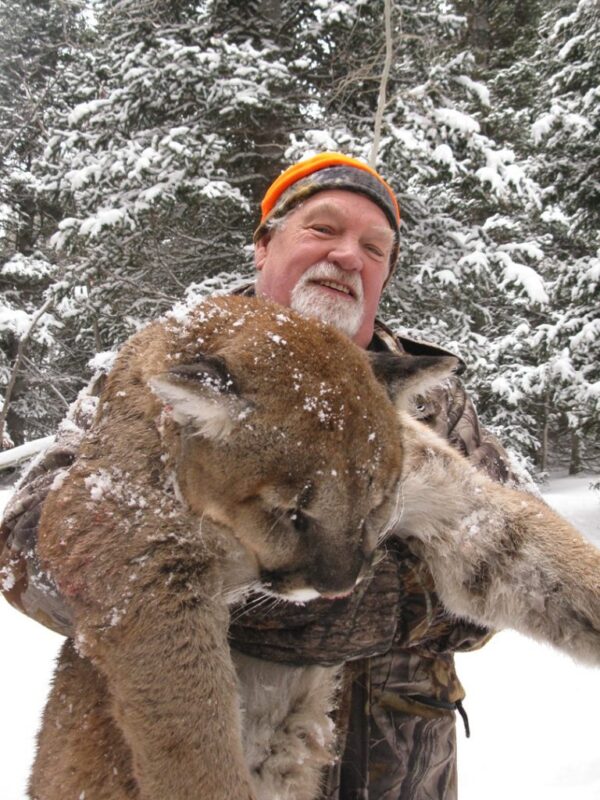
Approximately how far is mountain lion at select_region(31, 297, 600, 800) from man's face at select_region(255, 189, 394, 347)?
874 mm

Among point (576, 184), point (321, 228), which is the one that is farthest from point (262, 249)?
point (576, 184)

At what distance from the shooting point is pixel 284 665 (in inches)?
91.4

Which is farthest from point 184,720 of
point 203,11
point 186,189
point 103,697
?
point 203,11

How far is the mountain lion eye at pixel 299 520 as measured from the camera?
1886mm

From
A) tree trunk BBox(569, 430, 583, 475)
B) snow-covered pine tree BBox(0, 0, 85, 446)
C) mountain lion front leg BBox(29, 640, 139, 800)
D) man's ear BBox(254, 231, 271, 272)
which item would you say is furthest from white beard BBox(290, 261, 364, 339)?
tree trunk BBox(569, 430, 583, 475)

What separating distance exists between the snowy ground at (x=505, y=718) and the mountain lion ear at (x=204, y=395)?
11.4 feet

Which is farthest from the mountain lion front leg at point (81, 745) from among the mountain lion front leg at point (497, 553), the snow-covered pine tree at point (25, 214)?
the snow-covered pine tree at point (25, 214)

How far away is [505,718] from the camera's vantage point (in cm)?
660

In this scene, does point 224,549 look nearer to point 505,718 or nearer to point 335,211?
point 335,211

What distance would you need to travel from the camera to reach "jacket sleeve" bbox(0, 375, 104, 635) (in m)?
2.27

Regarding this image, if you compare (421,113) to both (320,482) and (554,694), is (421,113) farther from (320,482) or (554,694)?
(320,482)

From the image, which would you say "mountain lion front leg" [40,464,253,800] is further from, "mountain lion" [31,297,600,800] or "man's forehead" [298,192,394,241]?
"man's forehead" [298,192,394,241]

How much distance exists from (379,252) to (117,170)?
28.4 ft

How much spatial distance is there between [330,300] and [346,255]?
0.95 feet
